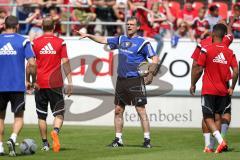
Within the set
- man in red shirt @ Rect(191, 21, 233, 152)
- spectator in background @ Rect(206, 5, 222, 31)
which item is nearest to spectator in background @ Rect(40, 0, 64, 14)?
spectator in background @ Rect(206, 5, 222, 31)

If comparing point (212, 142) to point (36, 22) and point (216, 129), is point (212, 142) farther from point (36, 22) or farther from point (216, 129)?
point (36, 22)

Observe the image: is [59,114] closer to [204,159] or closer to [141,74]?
[141,74]

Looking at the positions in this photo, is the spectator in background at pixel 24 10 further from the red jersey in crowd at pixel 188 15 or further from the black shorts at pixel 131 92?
the black shorts at pixel 131 92

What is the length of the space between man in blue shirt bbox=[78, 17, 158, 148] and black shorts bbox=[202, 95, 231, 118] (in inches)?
69.8

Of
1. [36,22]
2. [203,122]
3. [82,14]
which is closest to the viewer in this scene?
[203,122]

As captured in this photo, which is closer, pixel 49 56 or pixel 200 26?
pixel 49 56

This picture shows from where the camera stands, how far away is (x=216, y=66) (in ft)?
52.2

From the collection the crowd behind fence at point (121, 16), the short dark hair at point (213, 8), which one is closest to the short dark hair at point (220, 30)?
the crowd behind fence at point (121, 16)

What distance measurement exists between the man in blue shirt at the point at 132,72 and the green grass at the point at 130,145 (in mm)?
635

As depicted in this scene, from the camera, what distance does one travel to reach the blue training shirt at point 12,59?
1552 centimetres

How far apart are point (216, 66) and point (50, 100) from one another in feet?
11.1

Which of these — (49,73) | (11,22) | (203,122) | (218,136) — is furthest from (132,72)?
(11,22)

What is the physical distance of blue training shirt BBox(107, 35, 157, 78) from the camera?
57.3 feet

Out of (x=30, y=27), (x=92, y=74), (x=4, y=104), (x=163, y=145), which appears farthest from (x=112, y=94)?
(x=4, y=104)
